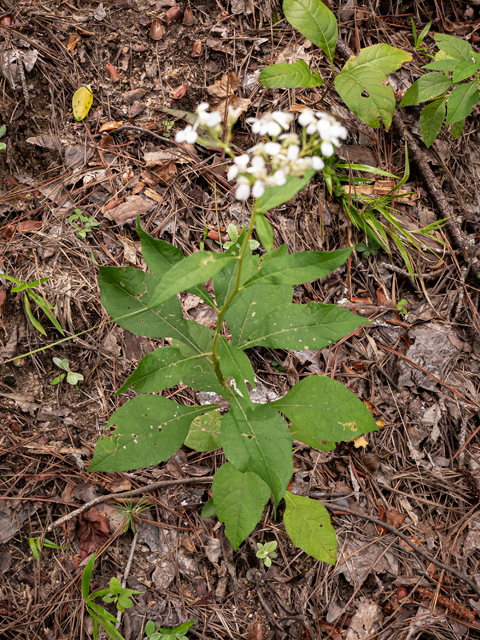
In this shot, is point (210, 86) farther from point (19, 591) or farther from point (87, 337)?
point (19, 591)

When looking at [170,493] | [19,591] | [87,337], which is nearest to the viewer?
[19,591]

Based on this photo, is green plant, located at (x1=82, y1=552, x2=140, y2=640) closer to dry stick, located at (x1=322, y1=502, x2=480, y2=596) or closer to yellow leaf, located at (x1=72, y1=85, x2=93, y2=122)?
dry stick, located at (x1=322, y1=502, x2=480, y2=596)

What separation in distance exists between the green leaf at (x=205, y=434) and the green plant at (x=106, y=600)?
2.56 ft

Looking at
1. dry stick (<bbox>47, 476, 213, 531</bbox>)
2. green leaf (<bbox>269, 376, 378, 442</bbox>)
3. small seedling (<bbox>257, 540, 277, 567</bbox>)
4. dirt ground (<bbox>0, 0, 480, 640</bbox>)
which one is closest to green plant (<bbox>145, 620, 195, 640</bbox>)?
dirt ground (<bbox>0, 0, 480, 640</bbox>)

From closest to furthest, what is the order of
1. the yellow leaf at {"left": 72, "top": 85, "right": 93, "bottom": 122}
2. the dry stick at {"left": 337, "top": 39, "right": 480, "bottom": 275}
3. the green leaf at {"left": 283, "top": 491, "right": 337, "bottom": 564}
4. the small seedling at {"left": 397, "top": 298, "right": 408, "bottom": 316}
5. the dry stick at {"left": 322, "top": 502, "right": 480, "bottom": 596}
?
the green leaf at {"left": 283, "top": 491, "right": 337, "bottom": 564} < the dry stick at {"left": 322, "top": 502, "right": 480, "bottom": 596} < the yellow leaf at {"left": 72, "top": 85, "right": 93, "bottom": 122} < the small seedling at {"left": 397, "top": 298, "right": 408, "bottom": 316} < the dry stick at {"left": 337, "top": 39, "right": 480, "bottom": 275}

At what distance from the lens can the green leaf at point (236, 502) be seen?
6.26 ft

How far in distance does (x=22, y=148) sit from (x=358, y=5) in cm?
291

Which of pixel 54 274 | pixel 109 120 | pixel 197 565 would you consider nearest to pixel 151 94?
pixel 109 120

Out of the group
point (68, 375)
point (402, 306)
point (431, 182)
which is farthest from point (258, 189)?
point (431, 182)

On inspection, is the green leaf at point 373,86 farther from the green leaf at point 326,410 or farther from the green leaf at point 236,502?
the green leaf at point 236,502

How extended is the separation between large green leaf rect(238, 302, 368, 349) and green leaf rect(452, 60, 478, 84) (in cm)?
197

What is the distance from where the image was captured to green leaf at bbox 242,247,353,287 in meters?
1.47

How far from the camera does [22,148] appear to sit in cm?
284

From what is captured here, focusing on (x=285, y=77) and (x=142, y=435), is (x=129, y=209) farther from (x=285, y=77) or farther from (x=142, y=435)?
(x=142, y=435)
